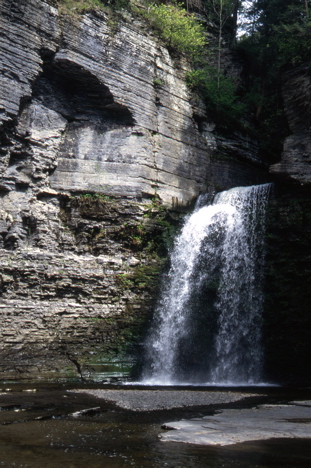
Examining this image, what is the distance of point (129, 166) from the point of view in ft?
46.1

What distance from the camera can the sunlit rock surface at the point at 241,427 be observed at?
3.81m

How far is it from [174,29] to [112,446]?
1636 centimetres

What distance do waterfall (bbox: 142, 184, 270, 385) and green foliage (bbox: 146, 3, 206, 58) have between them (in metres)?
6.92

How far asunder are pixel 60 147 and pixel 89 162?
1045mm

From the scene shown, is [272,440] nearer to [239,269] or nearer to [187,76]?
[239,269]

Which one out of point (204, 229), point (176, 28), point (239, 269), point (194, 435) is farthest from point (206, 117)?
point (194, 435)

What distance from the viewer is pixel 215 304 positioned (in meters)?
12.4

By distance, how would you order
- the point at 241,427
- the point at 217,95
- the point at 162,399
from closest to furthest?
the point at 241,427 < the point at 162,399 < the point at 217,95

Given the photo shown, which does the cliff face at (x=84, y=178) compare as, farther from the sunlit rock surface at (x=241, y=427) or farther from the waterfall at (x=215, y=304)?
the sunlit rock surface at (x=241, y=427)

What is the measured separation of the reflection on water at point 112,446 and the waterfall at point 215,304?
20.3ft

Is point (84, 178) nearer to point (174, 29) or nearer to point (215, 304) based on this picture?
point (215, 304)

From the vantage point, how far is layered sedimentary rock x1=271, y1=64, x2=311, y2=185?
40.9 ft


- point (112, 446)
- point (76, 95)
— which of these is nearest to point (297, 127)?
point (76, 95)

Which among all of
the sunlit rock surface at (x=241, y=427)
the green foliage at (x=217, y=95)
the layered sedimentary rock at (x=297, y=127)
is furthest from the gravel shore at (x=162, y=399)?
the green foliage at (x=217, y=95)
